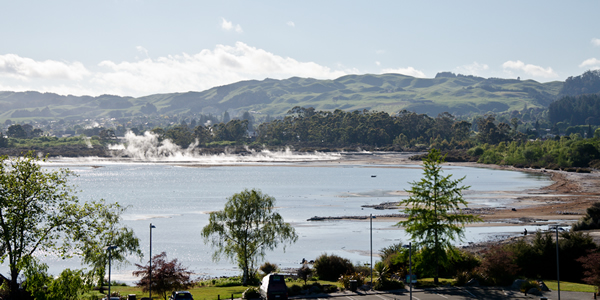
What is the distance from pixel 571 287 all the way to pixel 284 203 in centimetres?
7194

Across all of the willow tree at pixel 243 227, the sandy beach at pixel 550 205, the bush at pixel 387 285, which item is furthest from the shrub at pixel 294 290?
the sandy beach at pixel 550 205

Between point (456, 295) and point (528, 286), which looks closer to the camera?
point (456, 295)

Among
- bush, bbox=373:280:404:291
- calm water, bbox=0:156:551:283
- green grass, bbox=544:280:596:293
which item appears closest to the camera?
green grass, bbox=544:280:596:293

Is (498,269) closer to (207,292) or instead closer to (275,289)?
(275,289)

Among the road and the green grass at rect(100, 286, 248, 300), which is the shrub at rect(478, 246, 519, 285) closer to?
the road

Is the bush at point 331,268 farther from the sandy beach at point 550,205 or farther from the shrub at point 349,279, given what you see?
the sandy beach at point 550,205

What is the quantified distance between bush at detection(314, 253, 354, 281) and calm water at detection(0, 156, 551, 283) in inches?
437

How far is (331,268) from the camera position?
47031 millimetres

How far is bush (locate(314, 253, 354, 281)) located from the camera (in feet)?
154

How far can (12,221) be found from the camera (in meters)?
36.6

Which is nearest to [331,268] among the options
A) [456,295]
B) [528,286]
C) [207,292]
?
[207,292]

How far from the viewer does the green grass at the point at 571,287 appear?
3947 cm

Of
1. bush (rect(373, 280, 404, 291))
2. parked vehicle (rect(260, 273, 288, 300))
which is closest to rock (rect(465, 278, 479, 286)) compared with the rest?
bush (rect(373, 280, 404, 291))

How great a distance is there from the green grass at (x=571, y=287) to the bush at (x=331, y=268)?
15.0 metres
